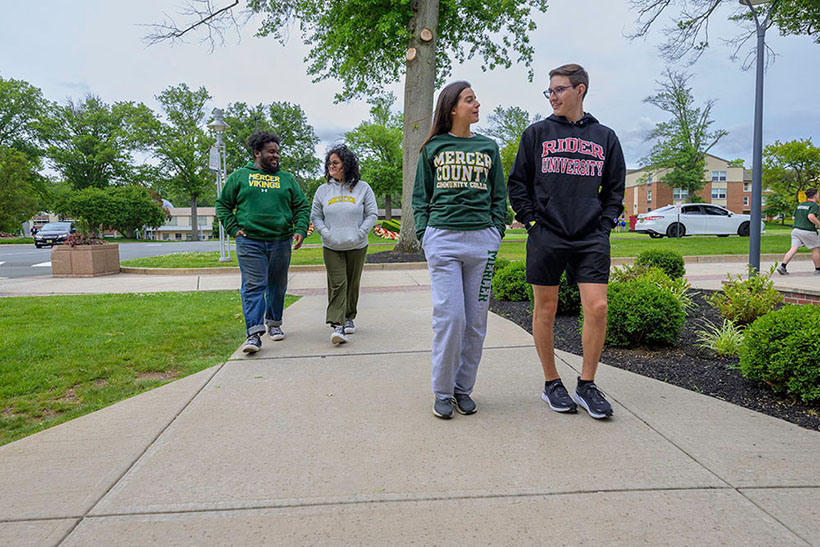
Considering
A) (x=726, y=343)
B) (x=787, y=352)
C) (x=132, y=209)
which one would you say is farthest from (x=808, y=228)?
(x=132, y=209)

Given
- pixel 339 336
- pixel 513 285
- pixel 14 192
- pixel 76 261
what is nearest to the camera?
pixel 339 336

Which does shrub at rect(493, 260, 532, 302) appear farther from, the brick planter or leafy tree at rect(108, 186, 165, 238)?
leafy tree at rect(108, 186, 165, 238)

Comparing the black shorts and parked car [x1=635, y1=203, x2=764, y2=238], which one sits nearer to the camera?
the black shorts

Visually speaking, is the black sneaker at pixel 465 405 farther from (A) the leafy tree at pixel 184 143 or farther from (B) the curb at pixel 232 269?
(A) the leafy tree at pixel 184 143

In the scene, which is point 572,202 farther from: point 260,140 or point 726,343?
point 260,140

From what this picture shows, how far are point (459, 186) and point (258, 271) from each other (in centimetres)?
248

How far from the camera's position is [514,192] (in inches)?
122

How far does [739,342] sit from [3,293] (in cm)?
1099

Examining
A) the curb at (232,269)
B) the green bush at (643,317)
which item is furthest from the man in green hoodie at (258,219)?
the curb at (232,269)

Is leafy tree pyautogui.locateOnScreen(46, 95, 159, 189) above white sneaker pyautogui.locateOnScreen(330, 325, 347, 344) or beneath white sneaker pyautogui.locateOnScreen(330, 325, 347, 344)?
above

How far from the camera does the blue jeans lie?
4.74 meters

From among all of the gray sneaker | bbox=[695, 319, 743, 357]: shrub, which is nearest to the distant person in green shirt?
bbox=[695, 319, 743, 357]: shrub

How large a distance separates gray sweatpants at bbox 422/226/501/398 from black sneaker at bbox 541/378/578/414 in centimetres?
53

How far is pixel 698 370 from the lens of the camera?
3945 mm
